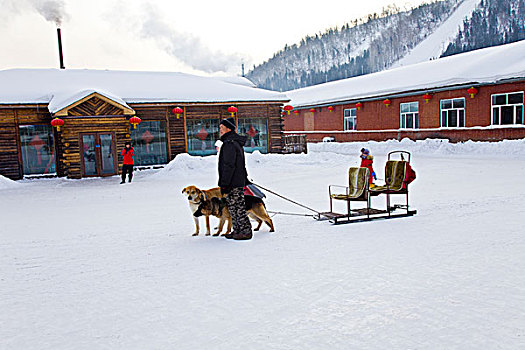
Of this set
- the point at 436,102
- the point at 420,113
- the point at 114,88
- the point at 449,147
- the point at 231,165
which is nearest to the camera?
the point at 231,165

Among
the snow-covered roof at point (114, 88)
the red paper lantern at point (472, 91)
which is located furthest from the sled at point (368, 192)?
the red paper lantern at point (472, 91)

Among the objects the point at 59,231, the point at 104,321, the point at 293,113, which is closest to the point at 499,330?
the point at 104,321

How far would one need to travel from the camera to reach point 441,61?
1232 inches

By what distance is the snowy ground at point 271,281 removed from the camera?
3.85 m

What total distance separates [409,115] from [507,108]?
6.67m

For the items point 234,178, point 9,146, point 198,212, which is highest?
point 9,146

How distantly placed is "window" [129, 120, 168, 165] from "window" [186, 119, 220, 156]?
1.31 metres

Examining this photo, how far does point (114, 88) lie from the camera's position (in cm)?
2175

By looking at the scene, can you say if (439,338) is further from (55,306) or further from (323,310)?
(55,306)

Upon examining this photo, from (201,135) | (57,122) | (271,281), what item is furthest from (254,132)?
(271,281)

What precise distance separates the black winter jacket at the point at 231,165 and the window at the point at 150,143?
601 inches

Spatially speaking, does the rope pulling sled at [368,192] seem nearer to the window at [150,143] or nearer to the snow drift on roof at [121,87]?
the snow drift on roof at [121,87]

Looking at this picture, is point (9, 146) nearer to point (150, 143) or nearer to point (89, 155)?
point (89, 155)

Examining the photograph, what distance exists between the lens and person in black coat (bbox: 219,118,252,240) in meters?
7.13
